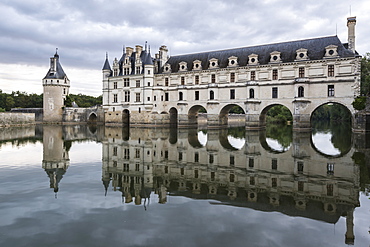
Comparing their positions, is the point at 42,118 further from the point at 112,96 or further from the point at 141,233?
the point at 141,233

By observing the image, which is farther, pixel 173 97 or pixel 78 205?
pixel 173 97

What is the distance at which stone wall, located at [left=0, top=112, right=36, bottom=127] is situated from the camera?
40.8m

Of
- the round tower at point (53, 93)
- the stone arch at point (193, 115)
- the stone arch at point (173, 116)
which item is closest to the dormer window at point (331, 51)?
the stone arch at point (193, 115)

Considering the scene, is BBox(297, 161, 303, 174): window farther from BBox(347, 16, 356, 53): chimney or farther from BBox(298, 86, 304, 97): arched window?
BBox(347, 16, 356, 53): chimney

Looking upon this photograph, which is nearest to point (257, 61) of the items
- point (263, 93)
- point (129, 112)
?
Answer: point (263, 93)

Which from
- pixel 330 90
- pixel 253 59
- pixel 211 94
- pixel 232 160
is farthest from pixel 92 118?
pixel 232 160

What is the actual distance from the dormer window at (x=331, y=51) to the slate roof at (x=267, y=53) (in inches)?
21.6

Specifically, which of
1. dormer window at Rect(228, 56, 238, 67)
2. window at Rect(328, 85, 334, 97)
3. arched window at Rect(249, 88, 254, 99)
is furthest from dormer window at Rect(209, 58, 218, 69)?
window at Rect(328, 85, 334, 97)

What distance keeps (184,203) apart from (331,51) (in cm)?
3006

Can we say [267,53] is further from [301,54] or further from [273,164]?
[273,164]

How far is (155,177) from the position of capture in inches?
388

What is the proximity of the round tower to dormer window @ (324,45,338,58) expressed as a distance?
44345 mm

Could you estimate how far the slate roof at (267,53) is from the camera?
31172 millimetres

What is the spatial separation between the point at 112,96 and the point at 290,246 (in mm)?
43780
